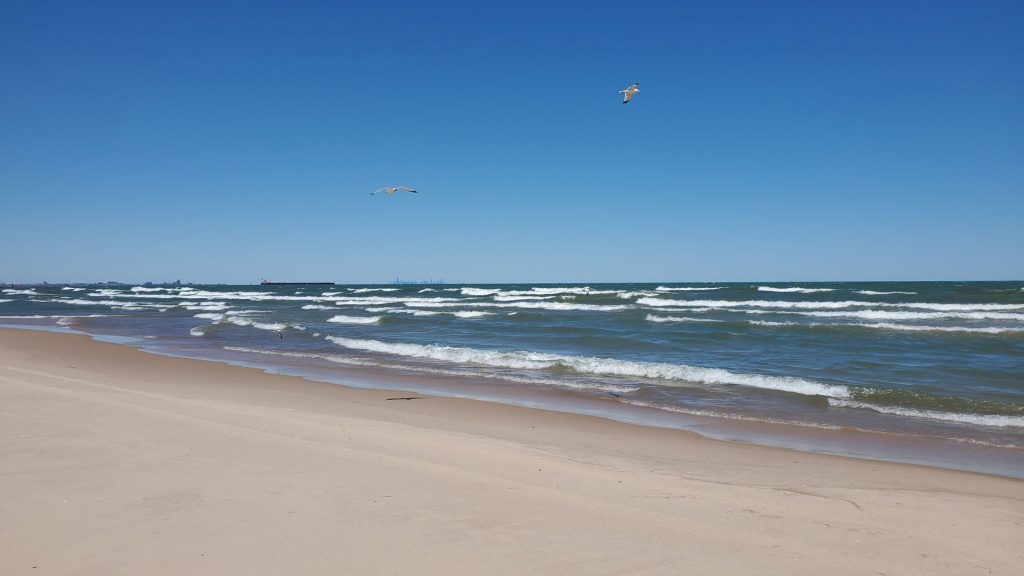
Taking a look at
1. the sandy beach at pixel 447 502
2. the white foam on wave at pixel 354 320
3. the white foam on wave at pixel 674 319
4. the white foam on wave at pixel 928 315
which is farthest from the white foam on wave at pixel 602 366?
the white foam on wave at pixel 928 315

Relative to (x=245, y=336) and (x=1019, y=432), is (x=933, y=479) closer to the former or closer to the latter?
(x=1019, y=432)

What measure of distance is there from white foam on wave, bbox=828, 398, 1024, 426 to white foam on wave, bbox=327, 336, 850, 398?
1.68 ft

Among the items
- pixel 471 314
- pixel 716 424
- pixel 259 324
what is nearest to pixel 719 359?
pixel 716 424

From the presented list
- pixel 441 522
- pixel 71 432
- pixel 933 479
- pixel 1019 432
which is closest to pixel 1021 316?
pixel 1019 432

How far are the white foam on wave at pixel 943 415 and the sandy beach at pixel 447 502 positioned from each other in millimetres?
3186

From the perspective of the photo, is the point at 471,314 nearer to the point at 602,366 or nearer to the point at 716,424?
the point at 602,366

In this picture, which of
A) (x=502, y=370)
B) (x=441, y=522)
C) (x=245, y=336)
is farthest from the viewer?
(x=245, y=336)

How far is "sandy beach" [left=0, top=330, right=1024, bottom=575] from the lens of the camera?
11.9 feet

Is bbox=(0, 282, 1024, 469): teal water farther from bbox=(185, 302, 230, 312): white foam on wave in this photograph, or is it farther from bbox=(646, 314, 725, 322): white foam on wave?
bbox=(185, 302, 230, 312): white foam on wave

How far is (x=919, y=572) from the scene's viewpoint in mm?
3729

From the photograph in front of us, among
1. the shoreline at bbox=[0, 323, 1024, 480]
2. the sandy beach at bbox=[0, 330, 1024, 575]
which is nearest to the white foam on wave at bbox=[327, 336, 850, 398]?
the shoreline at bbox=[0, 323, 1024, 480]

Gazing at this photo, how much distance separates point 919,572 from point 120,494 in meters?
5.39

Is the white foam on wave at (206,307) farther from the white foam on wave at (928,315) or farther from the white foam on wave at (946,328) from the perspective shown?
the white foam on wave at (946,328)

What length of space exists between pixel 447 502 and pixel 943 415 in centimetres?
820
